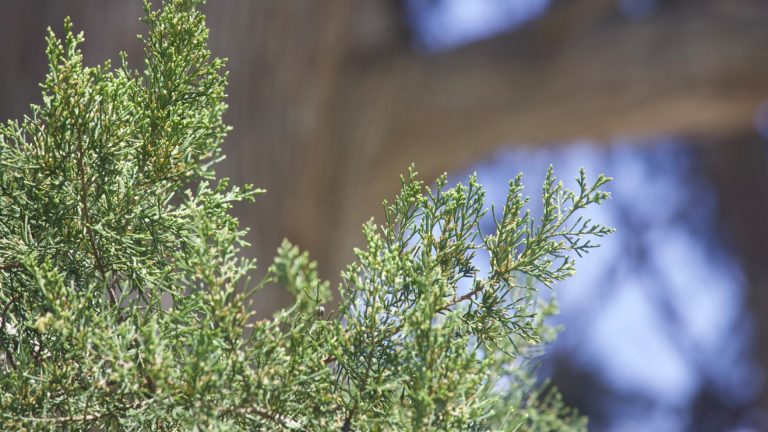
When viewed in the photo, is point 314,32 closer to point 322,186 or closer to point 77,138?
point 322,186

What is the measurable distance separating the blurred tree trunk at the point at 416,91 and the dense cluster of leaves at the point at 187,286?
5.49 ft

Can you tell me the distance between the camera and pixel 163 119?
41 cm

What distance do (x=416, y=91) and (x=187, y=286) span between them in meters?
2.04

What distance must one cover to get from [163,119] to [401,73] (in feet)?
6.75

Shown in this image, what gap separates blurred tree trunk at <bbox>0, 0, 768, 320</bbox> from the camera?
7.08 feet

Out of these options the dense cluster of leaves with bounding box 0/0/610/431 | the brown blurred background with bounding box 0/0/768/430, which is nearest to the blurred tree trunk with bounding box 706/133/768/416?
the brown blurred background with bounding box 0/0/768/430

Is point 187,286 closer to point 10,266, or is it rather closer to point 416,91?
point 10,266

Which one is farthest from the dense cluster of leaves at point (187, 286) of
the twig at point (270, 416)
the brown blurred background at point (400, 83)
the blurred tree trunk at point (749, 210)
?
the blurred tree trunk at point (749, 210)

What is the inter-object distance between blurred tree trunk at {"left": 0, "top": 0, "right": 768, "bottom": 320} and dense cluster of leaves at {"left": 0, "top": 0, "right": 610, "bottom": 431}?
5.49ft

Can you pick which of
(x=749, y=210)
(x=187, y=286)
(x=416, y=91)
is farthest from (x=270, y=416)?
(x=749, y=210)

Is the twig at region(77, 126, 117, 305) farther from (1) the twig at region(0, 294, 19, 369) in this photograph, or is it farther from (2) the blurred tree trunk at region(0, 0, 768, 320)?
(2) the blurred tree trunk at region(0, 0, 768, 320)

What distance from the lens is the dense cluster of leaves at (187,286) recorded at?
370 millimetres

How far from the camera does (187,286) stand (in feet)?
1.36

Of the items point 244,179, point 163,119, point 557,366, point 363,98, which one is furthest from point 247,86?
point 557,366
